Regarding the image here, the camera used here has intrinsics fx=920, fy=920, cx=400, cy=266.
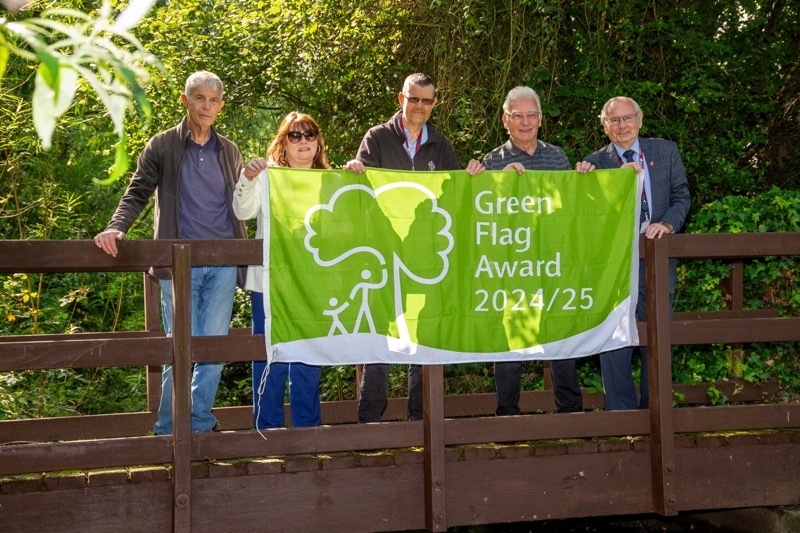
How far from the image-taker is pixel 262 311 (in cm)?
506

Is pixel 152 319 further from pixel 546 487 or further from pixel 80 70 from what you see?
pixel 80 70

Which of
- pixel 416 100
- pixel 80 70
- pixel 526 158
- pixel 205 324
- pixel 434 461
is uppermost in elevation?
pixel 416 100

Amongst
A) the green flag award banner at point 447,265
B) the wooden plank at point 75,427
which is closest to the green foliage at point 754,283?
the green flag award banner at point 447,265

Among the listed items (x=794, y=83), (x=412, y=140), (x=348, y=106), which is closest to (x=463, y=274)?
(x=412, y=140)

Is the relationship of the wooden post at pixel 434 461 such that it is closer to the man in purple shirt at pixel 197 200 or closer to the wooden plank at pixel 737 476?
the man in purple shirt at pixel 197 200

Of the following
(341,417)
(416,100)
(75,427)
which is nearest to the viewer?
(416,100)

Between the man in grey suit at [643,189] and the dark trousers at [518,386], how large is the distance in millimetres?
190

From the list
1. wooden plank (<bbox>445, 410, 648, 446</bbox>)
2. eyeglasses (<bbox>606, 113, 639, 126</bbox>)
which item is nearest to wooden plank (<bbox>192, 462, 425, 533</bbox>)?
wooden plank (<bbox>445, 410, 648, 446</bbox>)

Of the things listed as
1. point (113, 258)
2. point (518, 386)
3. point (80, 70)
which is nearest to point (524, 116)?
point (518, 386)

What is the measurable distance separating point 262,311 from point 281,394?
1.56 ft

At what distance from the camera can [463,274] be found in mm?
5027

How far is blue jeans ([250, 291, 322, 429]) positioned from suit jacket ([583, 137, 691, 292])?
2.15 meters

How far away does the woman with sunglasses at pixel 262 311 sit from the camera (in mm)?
4898

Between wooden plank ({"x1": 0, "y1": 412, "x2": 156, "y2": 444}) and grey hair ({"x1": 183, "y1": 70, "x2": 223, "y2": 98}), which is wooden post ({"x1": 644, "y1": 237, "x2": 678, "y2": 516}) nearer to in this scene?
grey hair ({"x1": 183, "y1": 70, "x2": 223, "y2": 98})
